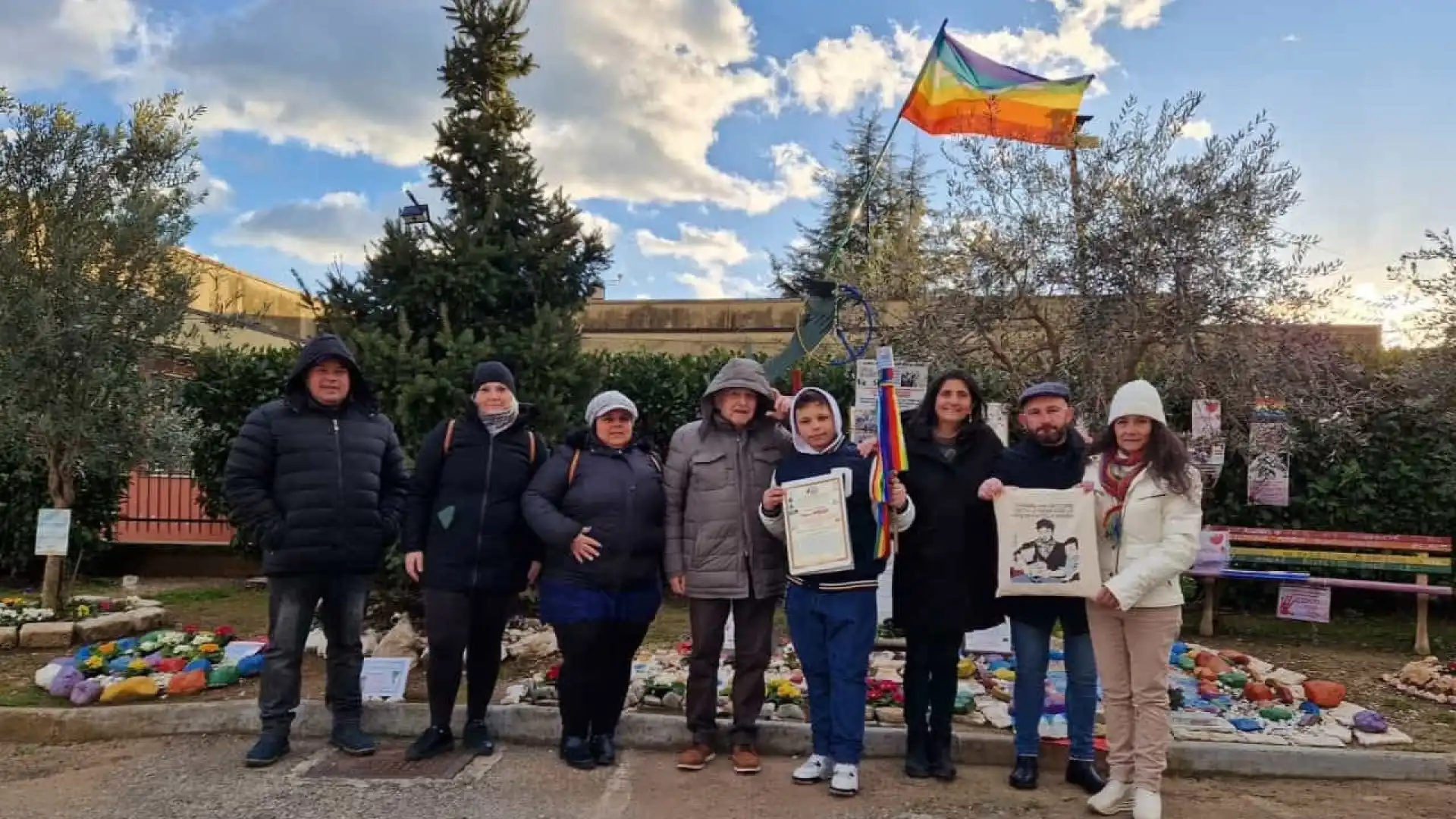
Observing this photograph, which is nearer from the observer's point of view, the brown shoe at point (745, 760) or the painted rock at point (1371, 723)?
the brown shoe at point (745, 760)

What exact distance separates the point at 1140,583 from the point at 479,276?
4.66 metres

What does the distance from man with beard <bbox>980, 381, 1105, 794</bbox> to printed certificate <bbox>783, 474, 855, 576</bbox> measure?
692 millimetres

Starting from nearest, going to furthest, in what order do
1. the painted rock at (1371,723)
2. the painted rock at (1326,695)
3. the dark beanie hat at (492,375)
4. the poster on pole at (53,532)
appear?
the dark beanie hat at (492,375) → the painted rock at (1371,723) → the painted rock at (1326,695) → the poster on pole at (53,532)

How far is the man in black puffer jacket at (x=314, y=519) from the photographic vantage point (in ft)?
15.5

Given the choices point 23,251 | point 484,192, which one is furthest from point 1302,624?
point 23,251

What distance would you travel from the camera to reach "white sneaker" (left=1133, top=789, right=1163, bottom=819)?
13.6 ft

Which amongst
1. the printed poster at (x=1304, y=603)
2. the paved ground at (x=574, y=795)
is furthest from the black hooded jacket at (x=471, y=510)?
the printed poster at (x=1304, y=603)

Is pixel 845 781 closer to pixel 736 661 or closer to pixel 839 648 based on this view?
pixel 839 648

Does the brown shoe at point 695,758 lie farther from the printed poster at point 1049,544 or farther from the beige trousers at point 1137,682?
the beige trousers at point 1137,682

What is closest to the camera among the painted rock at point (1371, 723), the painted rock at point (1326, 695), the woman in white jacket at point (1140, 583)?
the woman in white jacket at point (1140, 583)

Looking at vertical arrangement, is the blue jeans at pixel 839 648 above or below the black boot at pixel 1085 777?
above

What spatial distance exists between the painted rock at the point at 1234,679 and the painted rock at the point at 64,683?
690 centimetres

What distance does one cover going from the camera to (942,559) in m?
4.52

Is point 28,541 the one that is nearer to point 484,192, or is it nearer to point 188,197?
point 188,197
